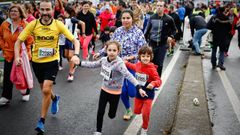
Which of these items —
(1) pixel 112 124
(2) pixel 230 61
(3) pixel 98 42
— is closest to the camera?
(1) pixel 112 124

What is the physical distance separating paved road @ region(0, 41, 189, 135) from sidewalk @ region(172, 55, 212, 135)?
0.17 m

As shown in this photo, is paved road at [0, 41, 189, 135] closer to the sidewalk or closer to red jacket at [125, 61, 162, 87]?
the sidewalk

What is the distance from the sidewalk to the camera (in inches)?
197

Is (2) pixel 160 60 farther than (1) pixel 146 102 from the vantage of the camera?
Yes

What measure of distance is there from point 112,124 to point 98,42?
414 inches

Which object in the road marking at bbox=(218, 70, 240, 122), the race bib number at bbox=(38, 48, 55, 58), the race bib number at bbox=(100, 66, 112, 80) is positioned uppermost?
the race bib number at bbox=(38, 48, 55, 58)

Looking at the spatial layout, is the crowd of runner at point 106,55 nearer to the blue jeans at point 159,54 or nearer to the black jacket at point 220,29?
the blue jeans at point 159,54

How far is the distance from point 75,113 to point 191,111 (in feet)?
6.61

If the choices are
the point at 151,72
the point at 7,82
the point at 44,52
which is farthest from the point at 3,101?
the point at 151,72

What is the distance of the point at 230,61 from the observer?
39.0ft

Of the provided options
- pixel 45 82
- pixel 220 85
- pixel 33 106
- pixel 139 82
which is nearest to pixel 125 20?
pixel 139 82

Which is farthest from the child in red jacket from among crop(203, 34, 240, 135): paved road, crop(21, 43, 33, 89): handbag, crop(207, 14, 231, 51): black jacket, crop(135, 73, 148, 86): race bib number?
crop(207, 14, 231, 51): black jacket

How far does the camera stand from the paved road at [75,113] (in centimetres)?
506

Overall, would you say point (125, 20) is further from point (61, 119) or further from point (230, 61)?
point (230, 61)
